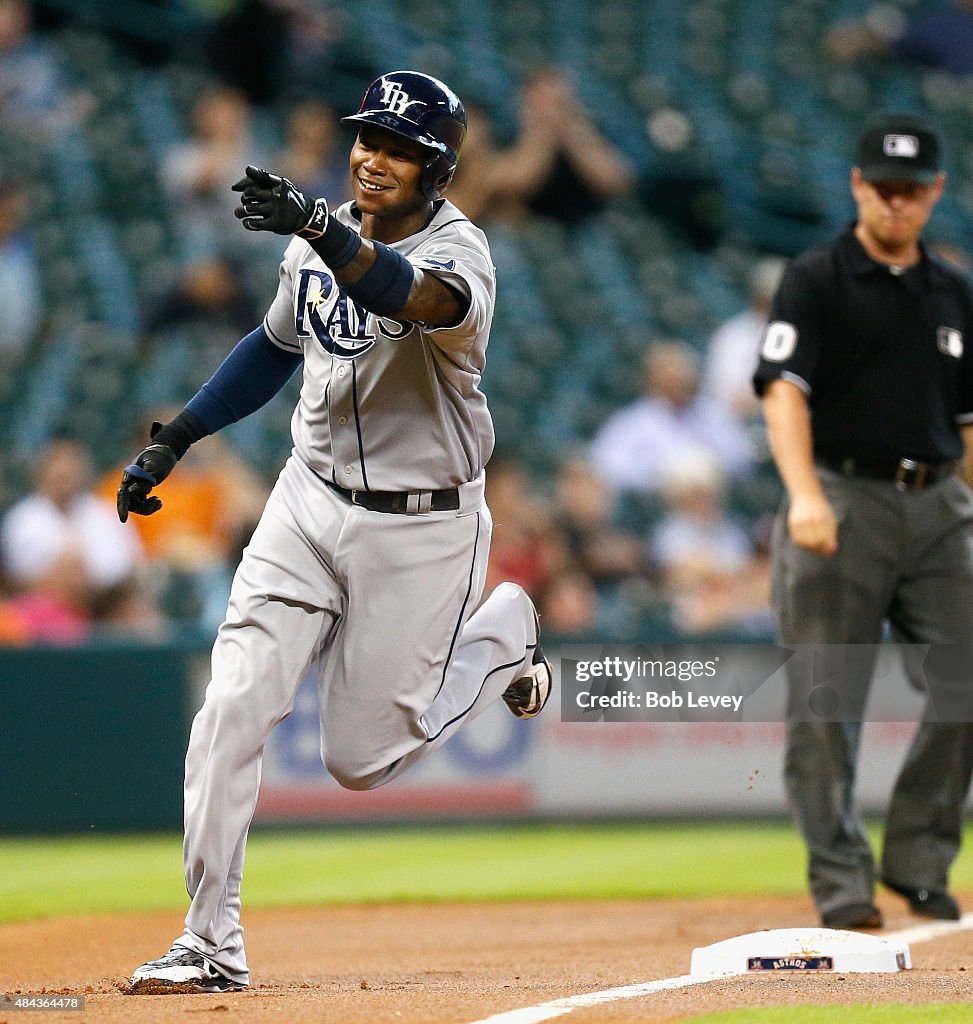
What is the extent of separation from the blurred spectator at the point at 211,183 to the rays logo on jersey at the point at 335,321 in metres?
7.05

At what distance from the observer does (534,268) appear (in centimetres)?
1215

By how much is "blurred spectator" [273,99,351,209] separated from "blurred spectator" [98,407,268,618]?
7.48ft

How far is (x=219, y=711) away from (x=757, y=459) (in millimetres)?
7345

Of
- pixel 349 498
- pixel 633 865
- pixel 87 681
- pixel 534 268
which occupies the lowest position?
pixel 633 865

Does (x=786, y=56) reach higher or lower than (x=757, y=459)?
higher

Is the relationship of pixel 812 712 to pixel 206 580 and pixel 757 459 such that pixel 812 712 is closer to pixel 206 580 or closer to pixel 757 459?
pixel 206 580

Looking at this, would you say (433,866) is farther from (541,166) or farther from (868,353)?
(541,166)

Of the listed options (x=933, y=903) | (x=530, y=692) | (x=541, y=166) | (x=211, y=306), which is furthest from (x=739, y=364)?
(x=530, y=692)

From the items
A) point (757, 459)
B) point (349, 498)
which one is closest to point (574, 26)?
point (757, 459)

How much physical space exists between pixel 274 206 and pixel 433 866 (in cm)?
467

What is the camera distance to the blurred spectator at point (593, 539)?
9.78 metres

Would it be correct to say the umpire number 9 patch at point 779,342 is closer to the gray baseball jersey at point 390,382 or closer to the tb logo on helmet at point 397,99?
the gray baseball jersey at point 390,382

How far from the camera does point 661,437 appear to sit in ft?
33.8

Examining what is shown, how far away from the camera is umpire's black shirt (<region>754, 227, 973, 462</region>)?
5262mm
